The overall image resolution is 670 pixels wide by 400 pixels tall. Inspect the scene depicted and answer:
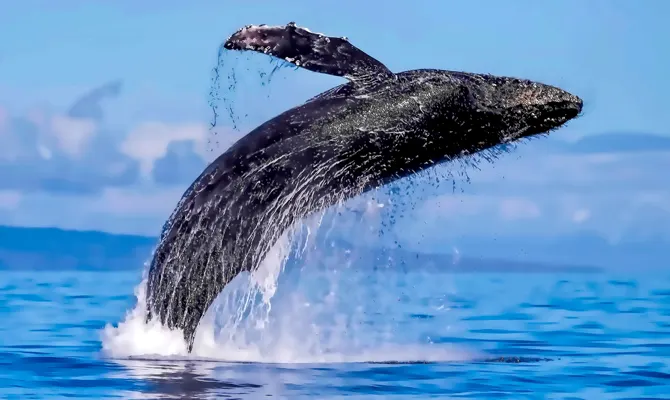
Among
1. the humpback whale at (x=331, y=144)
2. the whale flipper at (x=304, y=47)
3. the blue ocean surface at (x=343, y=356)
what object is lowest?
the blue ocean surface at (x=343, y=356)

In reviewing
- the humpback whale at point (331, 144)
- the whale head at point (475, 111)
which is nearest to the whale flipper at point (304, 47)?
the humpback whale at point (331, 144)

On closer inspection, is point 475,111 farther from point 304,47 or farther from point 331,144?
point 304,47

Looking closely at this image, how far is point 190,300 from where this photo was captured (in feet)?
68.2

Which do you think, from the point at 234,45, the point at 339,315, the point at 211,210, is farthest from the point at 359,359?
the point at 339,315

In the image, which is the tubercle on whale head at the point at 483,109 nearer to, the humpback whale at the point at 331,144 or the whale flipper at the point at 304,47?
the humpback whale at the point at 331,144

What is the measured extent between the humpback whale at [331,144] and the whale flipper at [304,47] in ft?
0.08

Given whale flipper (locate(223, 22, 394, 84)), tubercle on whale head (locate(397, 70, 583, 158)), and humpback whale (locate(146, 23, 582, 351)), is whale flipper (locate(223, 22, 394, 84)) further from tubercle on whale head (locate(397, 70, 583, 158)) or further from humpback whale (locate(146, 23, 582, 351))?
tubercle on whale head (locate(397, 70, 583, 158))

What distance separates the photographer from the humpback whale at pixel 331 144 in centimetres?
2005

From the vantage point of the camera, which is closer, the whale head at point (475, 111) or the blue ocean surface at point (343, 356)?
the blue ocean surface at point (343, 356)

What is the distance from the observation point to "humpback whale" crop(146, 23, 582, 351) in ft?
65.8

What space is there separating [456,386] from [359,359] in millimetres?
3590

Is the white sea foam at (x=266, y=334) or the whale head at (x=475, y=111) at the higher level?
the whale head at (x=475, y=111)

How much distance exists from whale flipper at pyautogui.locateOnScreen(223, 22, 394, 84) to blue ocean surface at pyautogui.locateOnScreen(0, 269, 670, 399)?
150 inches

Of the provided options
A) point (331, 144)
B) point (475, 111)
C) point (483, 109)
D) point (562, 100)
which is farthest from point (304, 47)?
point (562, 100)
